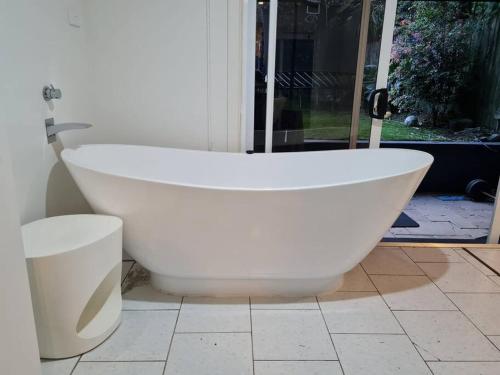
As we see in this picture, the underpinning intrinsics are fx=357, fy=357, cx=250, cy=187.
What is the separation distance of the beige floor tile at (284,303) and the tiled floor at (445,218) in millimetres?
1060

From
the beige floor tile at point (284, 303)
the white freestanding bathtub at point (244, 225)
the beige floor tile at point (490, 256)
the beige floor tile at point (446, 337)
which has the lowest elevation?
the beige floor tile at point (446, 337)

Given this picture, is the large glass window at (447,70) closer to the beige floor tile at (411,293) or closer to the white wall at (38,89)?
the beige floor tile at (411,293)

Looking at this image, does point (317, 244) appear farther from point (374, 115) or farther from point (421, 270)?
point (374, 115)

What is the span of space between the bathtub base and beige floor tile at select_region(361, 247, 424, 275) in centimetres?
41

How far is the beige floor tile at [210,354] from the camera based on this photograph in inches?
51.7

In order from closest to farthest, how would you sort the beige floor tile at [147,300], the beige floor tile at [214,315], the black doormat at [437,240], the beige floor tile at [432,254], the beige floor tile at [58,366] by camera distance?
the beige floor tile at [58,366], the beige floor tile at [214,315], the beige floor tile at [147,300], the beige floor tile at [432,254], the black doormat at [437,240]

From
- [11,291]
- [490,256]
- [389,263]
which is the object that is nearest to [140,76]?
[11,291]

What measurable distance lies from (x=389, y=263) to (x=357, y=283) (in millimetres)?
341

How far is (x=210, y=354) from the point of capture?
4.56 ft

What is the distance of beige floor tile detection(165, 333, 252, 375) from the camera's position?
131 cm

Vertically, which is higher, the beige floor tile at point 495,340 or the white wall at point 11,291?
the white wall at point 11,291

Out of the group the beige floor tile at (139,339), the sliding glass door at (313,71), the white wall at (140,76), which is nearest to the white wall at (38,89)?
the white wall at (140,76)

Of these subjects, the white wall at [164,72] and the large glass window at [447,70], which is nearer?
the white wall at [164,72]

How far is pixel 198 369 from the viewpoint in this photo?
132 cm
